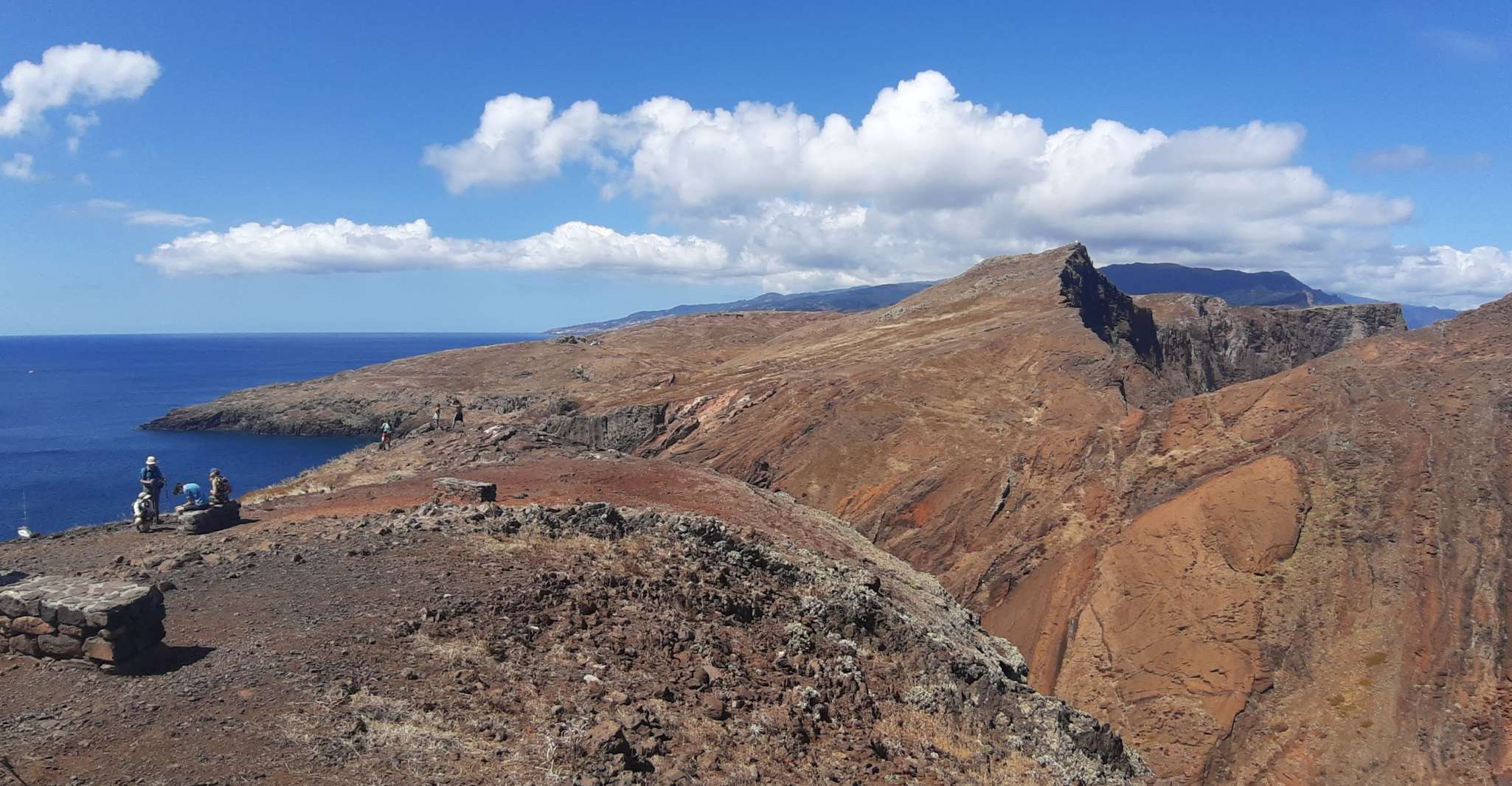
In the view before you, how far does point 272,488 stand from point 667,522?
60.9 ft

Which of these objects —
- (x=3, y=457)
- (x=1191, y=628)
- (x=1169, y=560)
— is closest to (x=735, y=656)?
(x=1191, y=628)

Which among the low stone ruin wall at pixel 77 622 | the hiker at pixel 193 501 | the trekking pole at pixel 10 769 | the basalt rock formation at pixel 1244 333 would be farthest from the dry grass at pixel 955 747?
the basalt rock formation at pixel 1244 333

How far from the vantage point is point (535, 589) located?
11680 millimetres

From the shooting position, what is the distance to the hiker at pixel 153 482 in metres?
15.9

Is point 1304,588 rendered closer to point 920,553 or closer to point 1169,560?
point 1169,560

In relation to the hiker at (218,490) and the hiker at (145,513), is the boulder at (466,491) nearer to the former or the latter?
the hiker at (218,490)

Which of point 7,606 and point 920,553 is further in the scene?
point 920,553

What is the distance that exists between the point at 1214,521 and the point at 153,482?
25251 mm

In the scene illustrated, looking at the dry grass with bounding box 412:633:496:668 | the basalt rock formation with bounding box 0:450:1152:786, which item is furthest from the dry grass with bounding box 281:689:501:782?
the dry grass with bounding box 412:633:496:668

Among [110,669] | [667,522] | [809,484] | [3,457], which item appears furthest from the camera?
[3,457]

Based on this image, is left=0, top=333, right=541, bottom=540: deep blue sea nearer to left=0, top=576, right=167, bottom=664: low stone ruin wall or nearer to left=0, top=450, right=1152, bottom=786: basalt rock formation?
left=0, top=450, right=1152, bottom=786: basalt rock formation

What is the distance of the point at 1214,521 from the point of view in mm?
20391

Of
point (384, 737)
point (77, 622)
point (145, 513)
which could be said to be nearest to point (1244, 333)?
point (145, 513)

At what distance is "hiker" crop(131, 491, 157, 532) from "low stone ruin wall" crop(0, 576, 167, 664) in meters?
7.13
